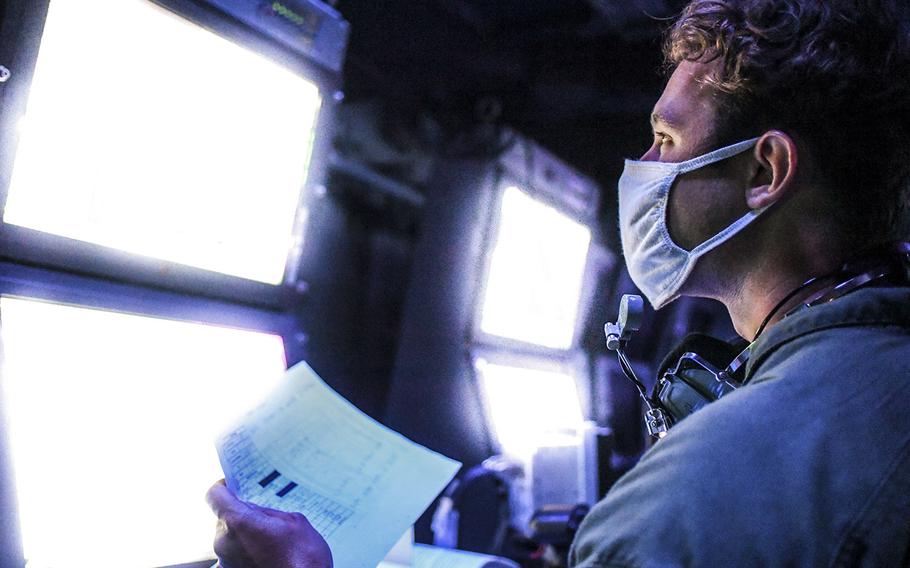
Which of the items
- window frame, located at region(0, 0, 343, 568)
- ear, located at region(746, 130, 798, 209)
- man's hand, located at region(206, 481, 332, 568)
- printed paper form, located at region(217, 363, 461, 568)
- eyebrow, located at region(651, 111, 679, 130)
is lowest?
man's hand, located at region(206, 481, 332, 568)

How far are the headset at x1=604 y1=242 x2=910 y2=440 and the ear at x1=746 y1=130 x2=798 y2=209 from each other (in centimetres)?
12

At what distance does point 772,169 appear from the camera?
895 mm

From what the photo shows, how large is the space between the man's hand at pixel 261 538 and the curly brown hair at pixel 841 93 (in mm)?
741

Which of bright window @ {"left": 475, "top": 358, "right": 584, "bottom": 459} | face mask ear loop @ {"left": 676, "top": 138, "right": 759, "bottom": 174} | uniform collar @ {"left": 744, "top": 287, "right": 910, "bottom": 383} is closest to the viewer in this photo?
uniform collar @ {"left": 744, "top": 287, "right": 910, "bottom": 383}

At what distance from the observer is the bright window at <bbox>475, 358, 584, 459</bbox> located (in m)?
1.97

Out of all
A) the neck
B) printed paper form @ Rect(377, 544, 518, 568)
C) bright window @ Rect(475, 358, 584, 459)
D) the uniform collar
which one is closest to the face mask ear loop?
the neck

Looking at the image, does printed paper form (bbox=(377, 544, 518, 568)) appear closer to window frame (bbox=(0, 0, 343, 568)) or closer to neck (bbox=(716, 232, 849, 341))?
window frame (bbox=(0, 0, 343, 568))

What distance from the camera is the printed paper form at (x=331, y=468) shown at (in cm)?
82

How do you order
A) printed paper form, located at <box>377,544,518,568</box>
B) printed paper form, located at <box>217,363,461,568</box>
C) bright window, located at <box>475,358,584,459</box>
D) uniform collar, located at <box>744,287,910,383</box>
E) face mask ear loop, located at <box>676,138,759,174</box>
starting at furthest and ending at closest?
bright window, located at <box>475,358,584,459</box>
printed paper form, located at <box>377,544,518,568</box>
face mask ear loop, located at <box>676,138,759,174</box>
printed paper form, located at <box>217,363,461,568</box>
uniform collar, located at <box>744,287,910,383</box>

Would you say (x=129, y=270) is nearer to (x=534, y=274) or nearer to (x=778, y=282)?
(x=778, y=282)

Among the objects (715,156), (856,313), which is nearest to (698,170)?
(715,156)

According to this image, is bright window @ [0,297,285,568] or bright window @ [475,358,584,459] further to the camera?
bright window @ [475,358,584,459]

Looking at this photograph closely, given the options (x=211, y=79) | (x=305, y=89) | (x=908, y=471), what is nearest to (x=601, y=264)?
(x=305, y=89)

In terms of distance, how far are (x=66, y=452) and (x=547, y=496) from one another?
1226 millimetres
